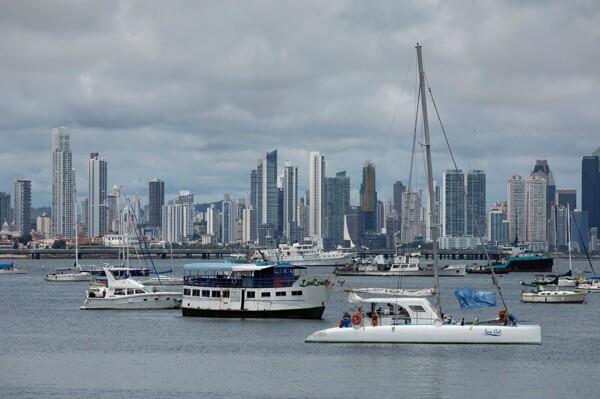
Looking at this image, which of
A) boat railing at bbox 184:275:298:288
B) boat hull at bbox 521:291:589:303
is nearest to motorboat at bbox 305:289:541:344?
boat railing at bbox 184:275:298:288

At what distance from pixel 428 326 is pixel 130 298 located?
47.1m

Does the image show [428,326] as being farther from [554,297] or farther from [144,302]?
[554,297]

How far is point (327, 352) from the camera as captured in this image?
249 ft

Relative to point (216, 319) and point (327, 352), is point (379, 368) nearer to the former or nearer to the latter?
point (327, 352)

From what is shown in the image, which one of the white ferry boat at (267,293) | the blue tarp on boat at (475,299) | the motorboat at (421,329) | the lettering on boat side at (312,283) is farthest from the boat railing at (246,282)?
the blue tarp on boat at (475,299)

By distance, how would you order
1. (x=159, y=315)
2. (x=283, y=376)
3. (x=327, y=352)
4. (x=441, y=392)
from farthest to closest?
(x=159, y=315) → (x=327, y=352) → (x=283, y=376) → (x=441, y=392)

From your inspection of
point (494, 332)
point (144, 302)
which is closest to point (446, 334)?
point (494, 332)

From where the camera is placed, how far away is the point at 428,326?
2970 inches

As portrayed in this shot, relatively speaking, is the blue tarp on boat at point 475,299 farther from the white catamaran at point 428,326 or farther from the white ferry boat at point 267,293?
the white ferry boat at point 267,293

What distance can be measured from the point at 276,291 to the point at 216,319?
5.85 meters

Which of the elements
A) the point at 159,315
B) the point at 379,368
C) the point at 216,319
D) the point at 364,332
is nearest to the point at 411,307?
the point at 364,332

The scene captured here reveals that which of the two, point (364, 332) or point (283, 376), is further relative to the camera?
point (364, 332)

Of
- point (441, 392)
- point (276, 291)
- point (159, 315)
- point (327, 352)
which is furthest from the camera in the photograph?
point (159, 315)

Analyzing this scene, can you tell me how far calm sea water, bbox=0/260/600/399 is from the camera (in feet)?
204
